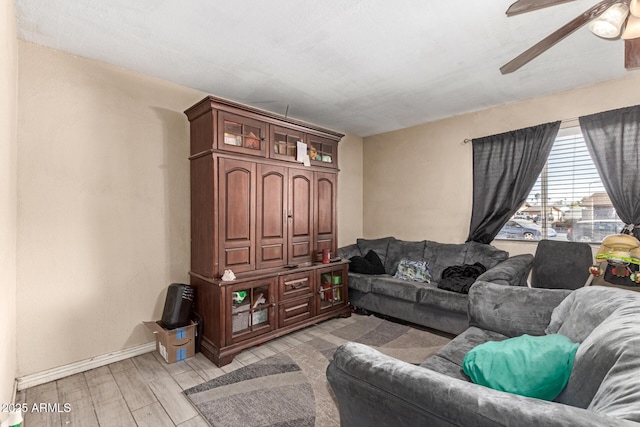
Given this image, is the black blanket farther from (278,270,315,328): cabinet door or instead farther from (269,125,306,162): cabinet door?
(269,125,306,162): cabinet door

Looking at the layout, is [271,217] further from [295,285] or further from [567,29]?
[567,29]

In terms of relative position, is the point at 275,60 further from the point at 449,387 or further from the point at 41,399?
the point at 41,399

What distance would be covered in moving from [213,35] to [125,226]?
1.80 m

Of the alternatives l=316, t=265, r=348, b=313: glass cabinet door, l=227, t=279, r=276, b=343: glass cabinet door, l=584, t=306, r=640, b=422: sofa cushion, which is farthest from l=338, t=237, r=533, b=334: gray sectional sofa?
l=584, t=306, r=640, b=422: sofa cushion

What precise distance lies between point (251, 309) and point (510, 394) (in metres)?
2.34

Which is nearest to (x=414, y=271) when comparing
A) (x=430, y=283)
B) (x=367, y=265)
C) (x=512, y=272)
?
(x=430, y=283)

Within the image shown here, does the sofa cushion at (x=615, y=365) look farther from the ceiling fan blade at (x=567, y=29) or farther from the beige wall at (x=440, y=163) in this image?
the beige wall at (x=440, y=163)

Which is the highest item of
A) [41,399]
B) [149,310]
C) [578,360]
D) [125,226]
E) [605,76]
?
[605,76]

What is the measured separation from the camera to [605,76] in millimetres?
2848

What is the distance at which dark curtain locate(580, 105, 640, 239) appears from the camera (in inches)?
107

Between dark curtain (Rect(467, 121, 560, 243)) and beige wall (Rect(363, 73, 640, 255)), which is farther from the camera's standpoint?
dark curtain (Rect(467, 121, 560, 243))

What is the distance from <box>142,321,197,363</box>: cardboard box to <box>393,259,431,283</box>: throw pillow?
2.45 metres

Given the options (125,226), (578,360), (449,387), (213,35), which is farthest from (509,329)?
(125,226)

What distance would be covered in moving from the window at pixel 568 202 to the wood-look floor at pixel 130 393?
3189 millimetres
